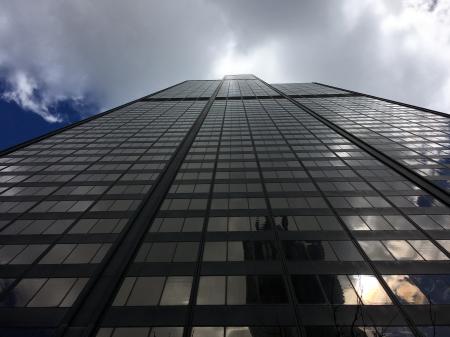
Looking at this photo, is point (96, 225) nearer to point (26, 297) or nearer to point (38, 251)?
point (38, 251)

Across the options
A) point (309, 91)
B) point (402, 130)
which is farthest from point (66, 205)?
point (309, 91)

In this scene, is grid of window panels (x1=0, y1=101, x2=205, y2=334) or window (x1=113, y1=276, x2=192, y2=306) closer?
window (x1=113, y1=276, x2=192, y2=306)

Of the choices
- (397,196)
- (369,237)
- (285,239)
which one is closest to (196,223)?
(285,239)

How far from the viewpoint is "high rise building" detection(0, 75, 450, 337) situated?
1588 centimetres

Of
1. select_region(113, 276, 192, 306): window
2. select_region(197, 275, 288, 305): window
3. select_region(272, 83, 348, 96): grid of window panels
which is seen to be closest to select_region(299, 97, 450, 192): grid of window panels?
select_region(272, 83, 348, 96): grid of window panels

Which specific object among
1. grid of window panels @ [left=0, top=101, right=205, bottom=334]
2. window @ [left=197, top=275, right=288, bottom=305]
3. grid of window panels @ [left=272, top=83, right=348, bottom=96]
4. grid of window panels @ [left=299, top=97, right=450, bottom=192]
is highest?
window @ [left=197, top=275, right=288, bottom=305]

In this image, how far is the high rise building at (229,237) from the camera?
625 inches

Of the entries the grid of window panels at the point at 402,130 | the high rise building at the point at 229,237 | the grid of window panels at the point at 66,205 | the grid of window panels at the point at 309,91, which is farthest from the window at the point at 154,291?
the grid of window panels at the point at 309,91

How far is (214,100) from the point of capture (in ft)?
286

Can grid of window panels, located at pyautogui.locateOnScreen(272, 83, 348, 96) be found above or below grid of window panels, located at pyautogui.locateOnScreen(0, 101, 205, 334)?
below

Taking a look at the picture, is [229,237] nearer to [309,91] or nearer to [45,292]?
[45,292]

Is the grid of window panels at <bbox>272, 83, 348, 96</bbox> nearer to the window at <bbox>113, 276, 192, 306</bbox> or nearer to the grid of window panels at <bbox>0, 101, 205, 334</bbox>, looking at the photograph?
the grid of window panels at <bbox>0, 101, 205, 334</bbox>

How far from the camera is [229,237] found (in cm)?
2247

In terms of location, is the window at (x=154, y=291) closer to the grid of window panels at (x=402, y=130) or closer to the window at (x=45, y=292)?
the window at (x=45, y=292)
